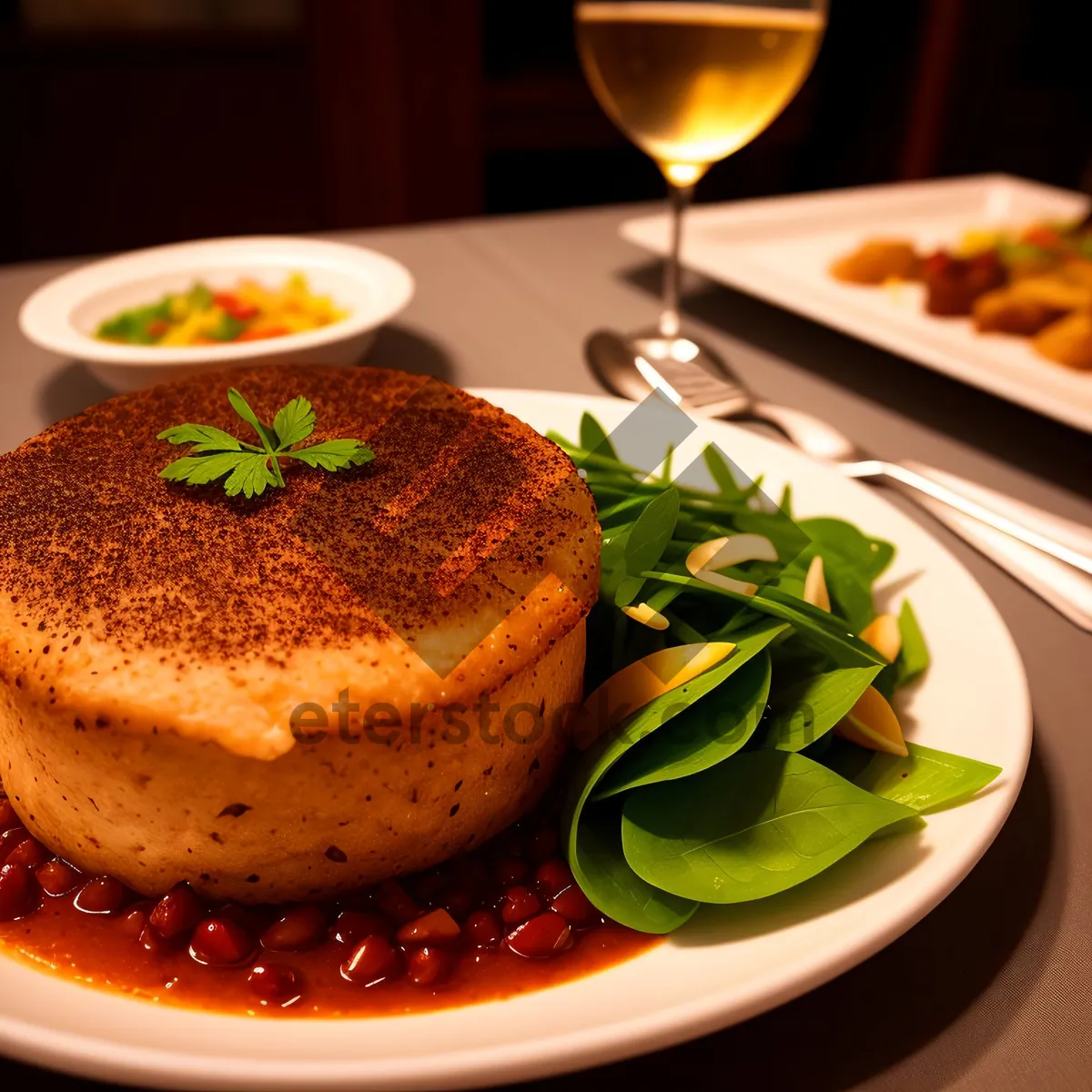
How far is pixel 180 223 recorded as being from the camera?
7.32 metres

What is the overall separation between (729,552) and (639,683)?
0.36 m

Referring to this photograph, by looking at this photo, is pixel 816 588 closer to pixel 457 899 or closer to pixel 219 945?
pixel 457 899

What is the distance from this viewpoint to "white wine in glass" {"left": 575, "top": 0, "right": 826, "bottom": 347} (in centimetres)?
267

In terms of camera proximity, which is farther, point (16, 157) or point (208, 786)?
point (16, 157)

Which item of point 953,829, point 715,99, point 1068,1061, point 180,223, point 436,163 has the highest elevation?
point 715,99

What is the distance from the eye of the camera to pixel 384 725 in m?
1.27

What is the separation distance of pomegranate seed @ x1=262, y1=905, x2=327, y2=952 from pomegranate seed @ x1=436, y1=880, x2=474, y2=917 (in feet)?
0.55

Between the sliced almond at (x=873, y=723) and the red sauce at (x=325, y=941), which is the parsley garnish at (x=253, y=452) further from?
the sliced almond at (x=873, y=723)

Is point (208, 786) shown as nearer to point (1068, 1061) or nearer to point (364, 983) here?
point (364, 983)

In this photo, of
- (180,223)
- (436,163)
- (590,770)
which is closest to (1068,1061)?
(590,770)

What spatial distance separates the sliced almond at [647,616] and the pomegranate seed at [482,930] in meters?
0.50

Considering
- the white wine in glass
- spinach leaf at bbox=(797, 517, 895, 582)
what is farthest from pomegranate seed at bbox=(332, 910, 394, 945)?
the white wine in glass

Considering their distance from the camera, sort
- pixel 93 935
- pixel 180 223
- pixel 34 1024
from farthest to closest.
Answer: pixel 180 223
pixel 93 935
pixel 34 1024

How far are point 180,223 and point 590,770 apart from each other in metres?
7.00
